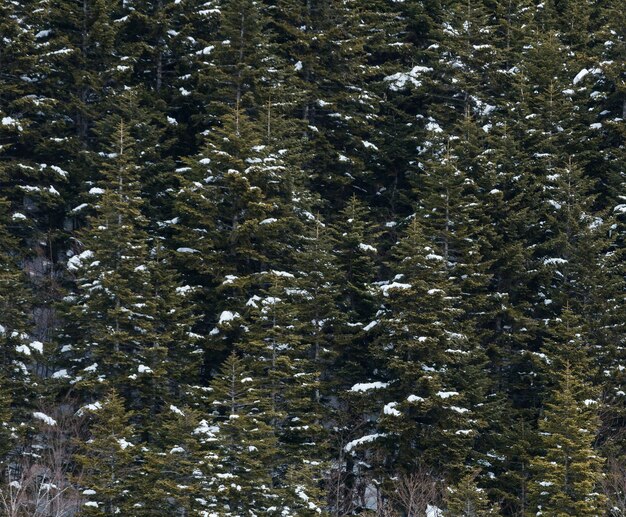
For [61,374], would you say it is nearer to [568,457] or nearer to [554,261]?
[568,457]

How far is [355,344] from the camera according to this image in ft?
114

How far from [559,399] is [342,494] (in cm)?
738

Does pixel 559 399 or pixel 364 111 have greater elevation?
pixel 364 111

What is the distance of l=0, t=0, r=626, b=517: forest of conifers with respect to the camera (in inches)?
1175

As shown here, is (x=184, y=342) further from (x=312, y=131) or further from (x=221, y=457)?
(x=312, y=131)

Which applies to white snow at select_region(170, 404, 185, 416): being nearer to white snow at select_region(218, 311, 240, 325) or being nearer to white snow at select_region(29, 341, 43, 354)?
white snow at select_region(218, 311, 240, 325)

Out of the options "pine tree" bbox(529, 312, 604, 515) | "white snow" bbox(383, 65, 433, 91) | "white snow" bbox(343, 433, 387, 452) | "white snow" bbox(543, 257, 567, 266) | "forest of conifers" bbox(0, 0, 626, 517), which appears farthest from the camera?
"white snow" bbox(383, 65, 433, 91)

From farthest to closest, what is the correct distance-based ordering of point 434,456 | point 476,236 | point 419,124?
point 419,124 < point 476,236 < point 434,456

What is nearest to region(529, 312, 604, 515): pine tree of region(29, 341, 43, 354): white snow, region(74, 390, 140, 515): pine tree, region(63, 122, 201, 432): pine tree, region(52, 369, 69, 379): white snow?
region(63, 122, 201, 432): pine tree

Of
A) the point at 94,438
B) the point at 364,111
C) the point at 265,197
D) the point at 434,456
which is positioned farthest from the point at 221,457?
the point at 364,111

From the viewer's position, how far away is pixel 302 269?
33.9 meters

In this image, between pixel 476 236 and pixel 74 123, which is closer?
pixel 476 236

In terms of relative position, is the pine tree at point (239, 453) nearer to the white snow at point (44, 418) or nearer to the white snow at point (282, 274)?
the white snow at point (282, 274)

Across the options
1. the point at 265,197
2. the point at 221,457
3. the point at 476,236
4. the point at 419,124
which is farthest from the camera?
the point at 419,124
